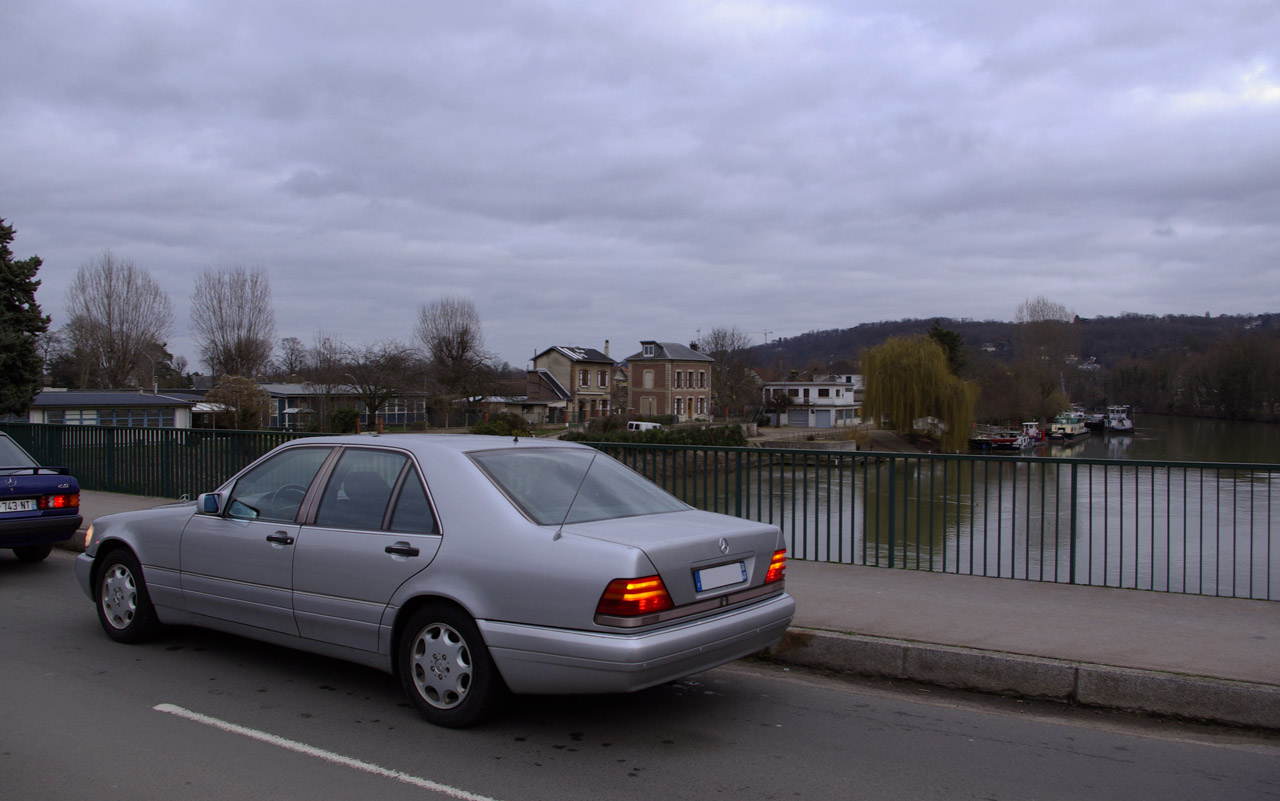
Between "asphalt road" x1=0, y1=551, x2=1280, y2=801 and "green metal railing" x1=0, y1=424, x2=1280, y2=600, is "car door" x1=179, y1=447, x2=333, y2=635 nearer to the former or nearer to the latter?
"asphalt road" x1=0, y1=551, x2=1280, y2=801

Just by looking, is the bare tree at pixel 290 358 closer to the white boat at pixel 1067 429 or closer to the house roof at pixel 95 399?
the house roof at pixel 95 399

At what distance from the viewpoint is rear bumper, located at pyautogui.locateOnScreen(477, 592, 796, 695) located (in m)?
4.20

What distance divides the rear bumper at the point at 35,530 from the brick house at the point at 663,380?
→ 7648 centimetres

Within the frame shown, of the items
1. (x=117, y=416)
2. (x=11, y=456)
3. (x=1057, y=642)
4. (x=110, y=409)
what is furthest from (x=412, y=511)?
(x=117, y=416)

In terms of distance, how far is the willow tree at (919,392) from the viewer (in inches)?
2363

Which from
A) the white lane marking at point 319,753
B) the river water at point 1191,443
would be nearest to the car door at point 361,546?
the white lane marking at point 319,753

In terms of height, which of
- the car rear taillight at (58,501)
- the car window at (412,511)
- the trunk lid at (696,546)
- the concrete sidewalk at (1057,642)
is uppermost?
the car window at (412,511)

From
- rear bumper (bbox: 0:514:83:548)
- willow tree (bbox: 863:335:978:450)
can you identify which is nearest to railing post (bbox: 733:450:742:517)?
rear bumper (bbox: 0:514:83:548)

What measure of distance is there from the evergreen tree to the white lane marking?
3373cm

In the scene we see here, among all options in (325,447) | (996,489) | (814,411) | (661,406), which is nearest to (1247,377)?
(814,411)

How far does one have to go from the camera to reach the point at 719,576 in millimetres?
4762

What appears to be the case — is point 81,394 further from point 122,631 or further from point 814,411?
point 814,411

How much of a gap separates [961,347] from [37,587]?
89.6 m

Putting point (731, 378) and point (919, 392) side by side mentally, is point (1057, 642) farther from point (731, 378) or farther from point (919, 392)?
point (731, 378)
